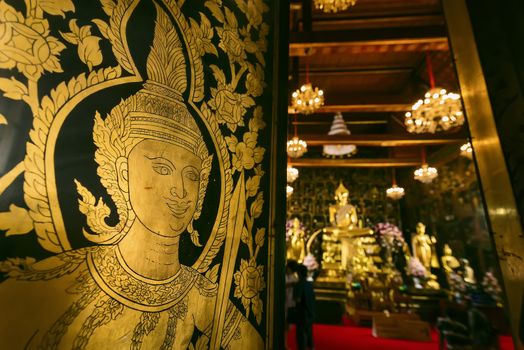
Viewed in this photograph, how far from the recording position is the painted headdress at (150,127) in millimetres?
655

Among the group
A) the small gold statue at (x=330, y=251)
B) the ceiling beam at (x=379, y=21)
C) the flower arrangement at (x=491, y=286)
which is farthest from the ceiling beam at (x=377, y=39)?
the small gold statue at (x=330, y=251)

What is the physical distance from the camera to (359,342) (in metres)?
4.50

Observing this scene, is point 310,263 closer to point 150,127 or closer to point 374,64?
point 374,64

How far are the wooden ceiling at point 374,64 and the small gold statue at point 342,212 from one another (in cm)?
137

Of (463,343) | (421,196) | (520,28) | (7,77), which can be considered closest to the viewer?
(7,77)

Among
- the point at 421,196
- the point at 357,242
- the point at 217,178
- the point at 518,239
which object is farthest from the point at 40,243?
the point at 421,196

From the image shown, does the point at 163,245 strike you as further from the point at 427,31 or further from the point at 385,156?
the point at 385,156

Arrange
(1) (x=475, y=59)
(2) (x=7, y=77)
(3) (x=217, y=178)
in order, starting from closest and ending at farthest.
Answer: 1. (2) (x=7, y=77)
2. (3) (x=217, y=178)
3. (1) (x=475, y=59)

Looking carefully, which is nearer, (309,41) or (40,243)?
(40,243)

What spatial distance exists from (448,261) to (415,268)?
1017 mm

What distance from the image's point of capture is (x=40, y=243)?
55 centimetres

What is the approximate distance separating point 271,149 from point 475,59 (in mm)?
1159

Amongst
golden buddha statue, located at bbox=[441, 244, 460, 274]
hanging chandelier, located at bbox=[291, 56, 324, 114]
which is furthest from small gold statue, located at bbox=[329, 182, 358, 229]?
hanging chandelier, located at bbox=[291, 56, 324, 114]

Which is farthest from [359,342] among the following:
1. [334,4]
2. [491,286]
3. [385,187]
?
[385,187]
